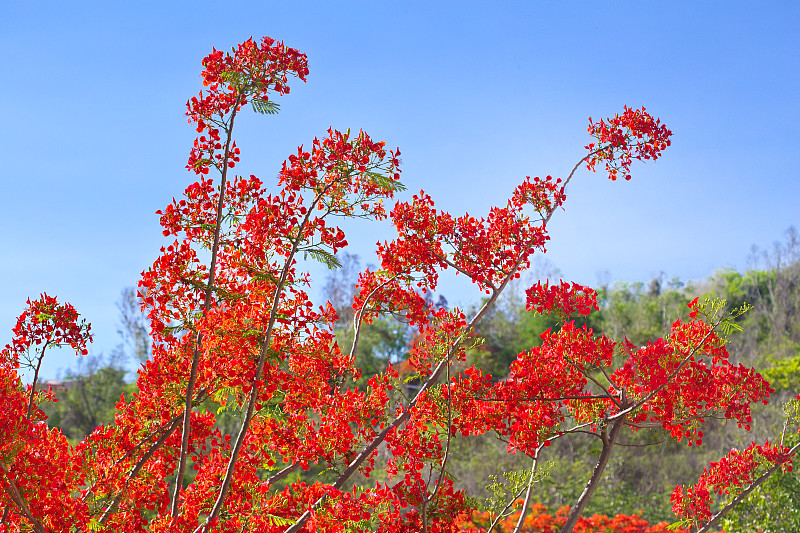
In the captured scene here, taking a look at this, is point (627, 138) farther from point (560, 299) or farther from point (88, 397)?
point (88, 397)

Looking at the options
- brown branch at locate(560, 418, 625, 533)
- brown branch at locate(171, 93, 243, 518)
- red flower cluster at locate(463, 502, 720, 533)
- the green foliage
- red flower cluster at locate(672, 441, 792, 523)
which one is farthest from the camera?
the green foliage

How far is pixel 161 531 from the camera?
348 cm

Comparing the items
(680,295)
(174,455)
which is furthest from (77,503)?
(680,295)

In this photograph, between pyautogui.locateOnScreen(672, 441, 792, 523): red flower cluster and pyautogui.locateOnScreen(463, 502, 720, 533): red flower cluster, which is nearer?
pyautogui.locateOnScreen(672, 441, 792, 523): red flower cluster

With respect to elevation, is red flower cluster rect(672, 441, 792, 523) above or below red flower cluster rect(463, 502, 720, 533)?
above

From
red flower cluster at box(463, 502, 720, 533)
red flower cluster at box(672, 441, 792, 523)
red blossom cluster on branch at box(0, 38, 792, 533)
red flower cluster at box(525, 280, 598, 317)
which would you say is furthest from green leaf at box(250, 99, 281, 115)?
red flower cluster at box(463, 502, 720, 533)

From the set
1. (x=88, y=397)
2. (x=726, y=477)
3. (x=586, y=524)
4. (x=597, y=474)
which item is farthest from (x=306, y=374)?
(x=88, y=397)

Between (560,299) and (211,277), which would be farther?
(560,299)

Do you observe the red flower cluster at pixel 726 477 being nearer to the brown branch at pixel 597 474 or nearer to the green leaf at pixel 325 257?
the brown branch at pixel 597 474

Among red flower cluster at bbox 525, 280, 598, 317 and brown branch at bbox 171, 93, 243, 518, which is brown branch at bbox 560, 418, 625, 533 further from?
brown branch at bbox 171, 93, 243, 518

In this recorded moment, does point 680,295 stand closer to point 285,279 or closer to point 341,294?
point 341,294

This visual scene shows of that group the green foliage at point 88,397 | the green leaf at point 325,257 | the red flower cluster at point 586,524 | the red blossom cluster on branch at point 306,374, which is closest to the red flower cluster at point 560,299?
the red blossom cluster on branch at point 306,374

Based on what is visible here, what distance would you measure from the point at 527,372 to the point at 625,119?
1715 millimetres

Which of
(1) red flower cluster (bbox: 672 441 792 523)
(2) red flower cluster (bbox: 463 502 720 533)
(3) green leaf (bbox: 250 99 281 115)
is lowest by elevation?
(2) red flower cluster (bbox: 463 502 720 533)
